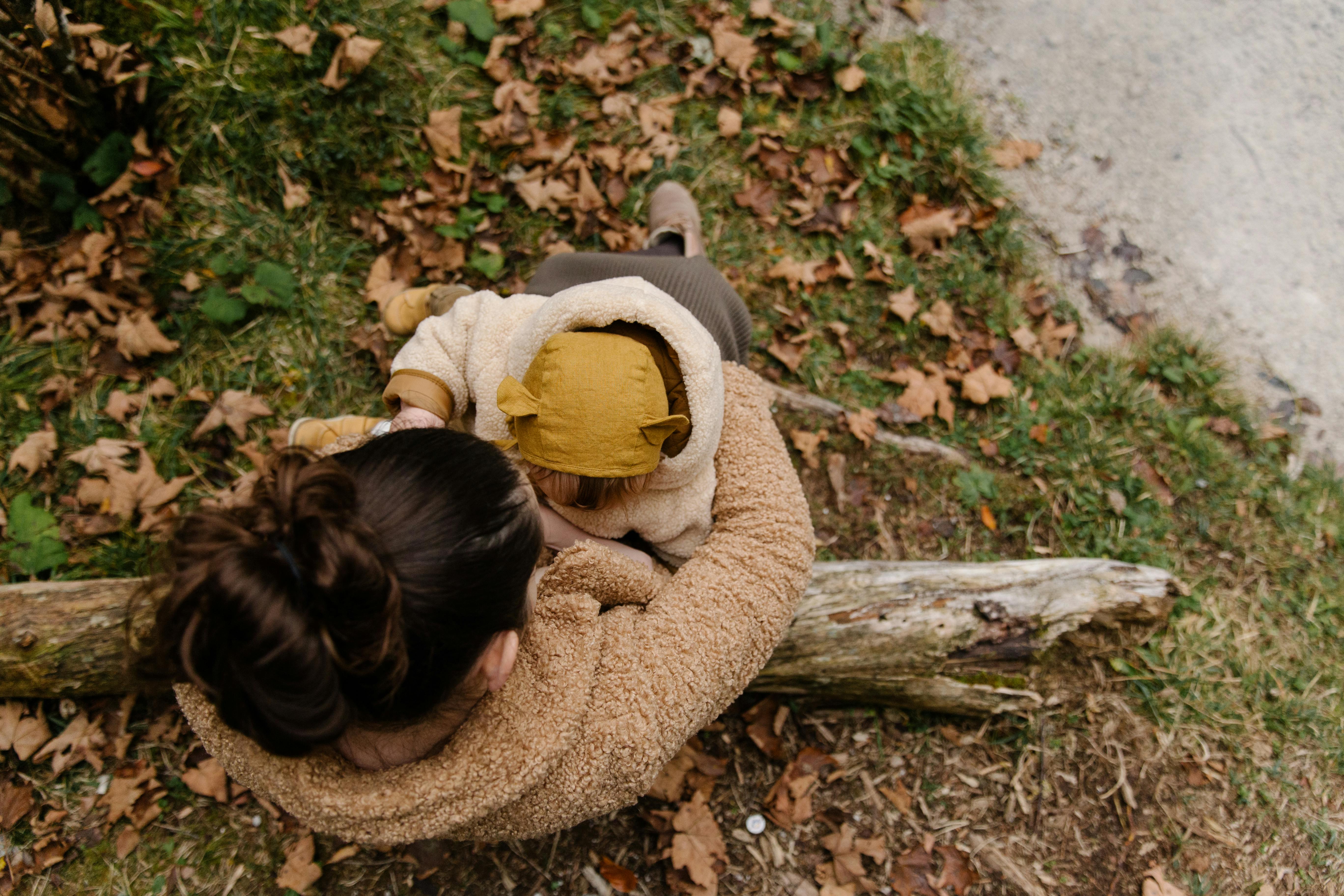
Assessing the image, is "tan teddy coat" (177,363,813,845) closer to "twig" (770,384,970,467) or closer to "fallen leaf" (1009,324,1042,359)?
"twig" (770,384,970,467)

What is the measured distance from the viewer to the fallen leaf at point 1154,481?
325 centimetres

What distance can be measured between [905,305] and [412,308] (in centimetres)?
208

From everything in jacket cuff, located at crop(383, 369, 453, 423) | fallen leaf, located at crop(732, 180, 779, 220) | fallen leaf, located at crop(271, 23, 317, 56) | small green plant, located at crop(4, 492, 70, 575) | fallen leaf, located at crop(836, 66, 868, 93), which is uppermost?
fallen leaf, located at crop(836, 66, 868, 93)

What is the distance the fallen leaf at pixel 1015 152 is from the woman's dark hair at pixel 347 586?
10.5 feet

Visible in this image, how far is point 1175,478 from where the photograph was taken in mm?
3281

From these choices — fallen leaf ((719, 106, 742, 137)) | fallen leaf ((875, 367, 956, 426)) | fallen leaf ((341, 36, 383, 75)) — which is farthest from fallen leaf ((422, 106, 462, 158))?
fallen leaf ((875, 367, 956, 426))

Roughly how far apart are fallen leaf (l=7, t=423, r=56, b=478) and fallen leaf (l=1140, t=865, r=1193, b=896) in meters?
3.69

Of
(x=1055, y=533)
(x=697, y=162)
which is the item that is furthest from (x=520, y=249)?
(x=1055, y=533)

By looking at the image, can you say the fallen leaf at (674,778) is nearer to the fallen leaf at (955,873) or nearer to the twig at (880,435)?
the fallen leaf at (955,873)

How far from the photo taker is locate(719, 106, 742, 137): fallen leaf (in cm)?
350

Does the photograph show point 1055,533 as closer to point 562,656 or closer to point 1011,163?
point 1011,163

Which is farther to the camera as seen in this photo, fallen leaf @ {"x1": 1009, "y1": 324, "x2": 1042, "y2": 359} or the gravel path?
the gravel path

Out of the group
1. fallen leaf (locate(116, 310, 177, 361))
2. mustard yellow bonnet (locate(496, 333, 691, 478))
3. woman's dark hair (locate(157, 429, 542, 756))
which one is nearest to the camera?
woman's dark hair (locate(157, 429, 542, 756))

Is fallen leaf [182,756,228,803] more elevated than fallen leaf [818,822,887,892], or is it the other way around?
fallen leaf [818,822,887,892]
